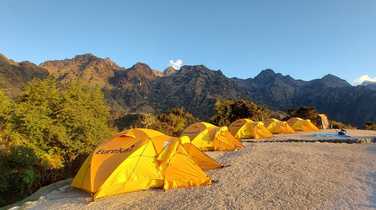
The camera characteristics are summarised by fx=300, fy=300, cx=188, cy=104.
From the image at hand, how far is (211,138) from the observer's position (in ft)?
49.0

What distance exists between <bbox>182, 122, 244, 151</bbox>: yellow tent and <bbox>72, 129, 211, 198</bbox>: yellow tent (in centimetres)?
551

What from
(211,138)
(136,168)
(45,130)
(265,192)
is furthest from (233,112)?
(265,192)

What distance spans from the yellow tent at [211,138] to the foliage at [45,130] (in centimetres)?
458

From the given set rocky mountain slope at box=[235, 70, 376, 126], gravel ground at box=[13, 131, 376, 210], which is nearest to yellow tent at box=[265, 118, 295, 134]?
gravel ground at box=[13, 131, 376, 210]

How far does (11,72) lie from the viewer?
4518 inches

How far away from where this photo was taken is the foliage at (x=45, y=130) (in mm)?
10789

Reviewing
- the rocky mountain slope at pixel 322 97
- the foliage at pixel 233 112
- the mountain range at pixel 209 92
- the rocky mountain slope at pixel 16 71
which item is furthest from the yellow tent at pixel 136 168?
the rocky mountain slope at pixel 322 97

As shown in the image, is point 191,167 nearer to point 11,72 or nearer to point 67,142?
point 67,142

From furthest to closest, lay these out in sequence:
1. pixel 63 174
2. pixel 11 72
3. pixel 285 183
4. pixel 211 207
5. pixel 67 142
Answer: pixel 11 72
pixel 67 142
pixel 63 174
pixel 285 183
pixel 211 207

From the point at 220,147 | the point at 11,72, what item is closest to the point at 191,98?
the point at 11,72

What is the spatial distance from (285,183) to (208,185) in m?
2.10

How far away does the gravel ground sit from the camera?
6.65m

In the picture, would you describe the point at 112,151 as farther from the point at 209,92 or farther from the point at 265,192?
the point at 209,92

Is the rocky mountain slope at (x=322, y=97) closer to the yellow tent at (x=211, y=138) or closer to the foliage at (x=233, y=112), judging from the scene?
the foliage at (x=233, y=112)
